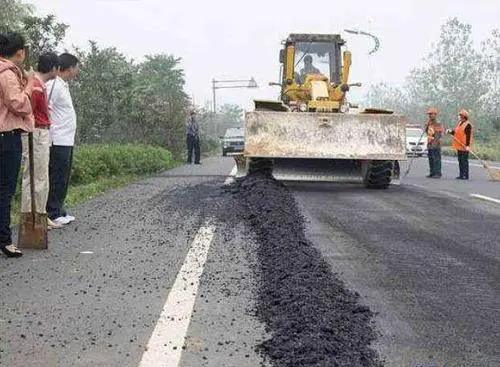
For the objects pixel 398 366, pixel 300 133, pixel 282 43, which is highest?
pixel 282 43

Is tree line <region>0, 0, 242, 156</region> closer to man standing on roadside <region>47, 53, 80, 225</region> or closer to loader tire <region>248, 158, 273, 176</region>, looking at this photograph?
loader tire <region>248, 158, 273, 176</region>

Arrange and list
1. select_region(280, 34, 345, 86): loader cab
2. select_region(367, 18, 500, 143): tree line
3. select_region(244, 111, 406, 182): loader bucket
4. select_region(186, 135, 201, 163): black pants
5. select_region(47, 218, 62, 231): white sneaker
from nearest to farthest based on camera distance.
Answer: select_region(47, 218, 62, 231): white sneaker, select_region(244, 111, 406, 182): loader bucket, select_region(280, 34, 345, 86): loader cab, select_region(186, 135, 201, 163): black pants, select_region(367, 18, 500, 143): tree line

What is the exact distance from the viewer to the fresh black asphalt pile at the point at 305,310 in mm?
3459

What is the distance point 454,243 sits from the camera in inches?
271

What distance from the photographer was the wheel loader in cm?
1272

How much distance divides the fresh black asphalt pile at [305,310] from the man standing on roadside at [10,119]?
2.13 m

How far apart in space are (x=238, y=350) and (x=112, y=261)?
7.80 ft

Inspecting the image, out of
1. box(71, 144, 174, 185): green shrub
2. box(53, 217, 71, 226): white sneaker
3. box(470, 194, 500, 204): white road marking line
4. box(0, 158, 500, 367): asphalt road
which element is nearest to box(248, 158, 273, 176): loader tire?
box(71, 144, 174, 185): green shrub

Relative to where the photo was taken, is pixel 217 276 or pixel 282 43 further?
pixel 282 43

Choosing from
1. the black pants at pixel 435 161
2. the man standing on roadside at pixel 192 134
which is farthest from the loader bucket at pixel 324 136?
the man standing on roadside at pixel 192 134

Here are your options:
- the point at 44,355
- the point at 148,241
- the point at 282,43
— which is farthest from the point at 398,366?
the point at 282,43

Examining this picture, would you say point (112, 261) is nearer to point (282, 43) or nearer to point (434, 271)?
point (434, 271)

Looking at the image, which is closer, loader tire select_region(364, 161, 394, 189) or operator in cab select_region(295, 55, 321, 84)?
loader tire select_region(364, 161, 394, 189)

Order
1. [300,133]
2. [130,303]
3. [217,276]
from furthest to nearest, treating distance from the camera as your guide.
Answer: [300,133] → [217,276] → [130,303]
